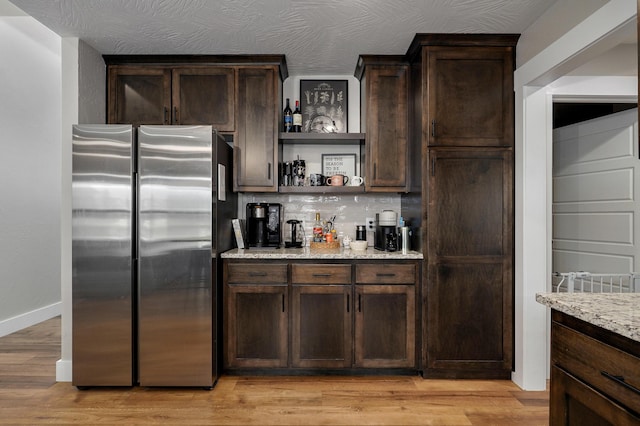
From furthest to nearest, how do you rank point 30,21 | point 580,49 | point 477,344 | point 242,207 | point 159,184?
point 30,21 < point 242,207 < point 477,344 < point 159,184 < point 580,49

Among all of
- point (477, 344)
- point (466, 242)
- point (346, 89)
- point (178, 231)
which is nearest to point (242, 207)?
point (178, 231)

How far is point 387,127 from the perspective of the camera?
3244mm

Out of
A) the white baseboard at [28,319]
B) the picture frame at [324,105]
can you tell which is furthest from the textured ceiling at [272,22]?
the white baseboard at [28,319]

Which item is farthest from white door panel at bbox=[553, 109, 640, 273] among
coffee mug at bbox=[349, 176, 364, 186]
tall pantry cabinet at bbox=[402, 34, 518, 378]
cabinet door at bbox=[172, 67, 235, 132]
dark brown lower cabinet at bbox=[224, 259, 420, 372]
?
cabinet door at bbox=[172, 67, 235, 132]

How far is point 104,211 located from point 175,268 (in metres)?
0.62

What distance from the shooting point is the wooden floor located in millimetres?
2344

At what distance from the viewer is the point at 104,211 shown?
2.69 m

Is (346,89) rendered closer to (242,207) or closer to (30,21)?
(242,207)

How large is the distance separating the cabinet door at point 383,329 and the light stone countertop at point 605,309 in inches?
57.0

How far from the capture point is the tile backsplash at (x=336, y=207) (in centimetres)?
361

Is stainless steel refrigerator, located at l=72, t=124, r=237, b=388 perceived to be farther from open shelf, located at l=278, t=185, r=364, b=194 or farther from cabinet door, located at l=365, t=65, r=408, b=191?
cabinet door, located at l=365, t=65, r=408, b=191

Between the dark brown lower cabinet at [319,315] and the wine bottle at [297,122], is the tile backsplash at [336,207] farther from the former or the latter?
the dark brown lower cabinet at [319,315]

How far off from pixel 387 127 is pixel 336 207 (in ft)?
2.81

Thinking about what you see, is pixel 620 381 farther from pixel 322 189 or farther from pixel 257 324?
pixel 322 189
